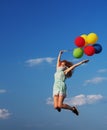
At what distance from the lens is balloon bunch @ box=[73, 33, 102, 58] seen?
366 inches

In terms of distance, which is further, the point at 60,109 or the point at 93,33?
the point at 93,33

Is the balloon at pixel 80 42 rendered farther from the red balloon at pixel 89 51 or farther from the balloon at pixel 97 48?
the balloon at pixel 97 48

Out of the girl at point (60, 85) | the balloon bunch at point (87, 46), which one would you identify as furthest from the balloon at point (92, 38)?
the girl at point (60, 85)

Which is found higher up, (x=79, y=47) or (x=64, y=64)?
(x=79, y=47)

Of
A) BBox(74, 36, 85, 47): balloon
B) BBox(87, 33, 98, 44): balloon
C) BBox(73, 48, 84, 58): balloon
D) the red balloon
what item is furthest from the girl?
BBox(87, 33, 98, 44): balloon

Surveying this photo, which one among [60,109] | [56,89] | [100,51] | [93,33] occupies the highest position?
[93,33]

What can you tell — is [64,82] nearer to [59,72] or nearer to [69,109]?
[59,72]

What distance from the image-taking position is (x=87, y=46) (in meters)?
9.59

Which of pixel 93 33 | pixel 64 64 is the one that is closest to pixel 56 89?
pixel 64 64

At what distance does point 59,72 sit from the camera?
29.5 ft

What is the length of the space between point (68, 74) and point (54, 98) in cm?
113

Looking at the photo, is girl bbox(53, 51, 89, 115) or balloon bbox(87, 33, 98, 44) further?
balloon bbox(87, 33, 98, 44)

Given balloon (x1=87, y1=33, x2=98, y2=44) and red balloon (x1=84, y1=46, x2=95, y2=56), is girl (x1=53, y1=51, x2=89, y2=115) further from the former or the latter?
balloon (x1=87, y1=33, x2=98, y2=44)

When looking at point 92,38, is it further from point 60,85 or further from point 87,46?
point 60,85
